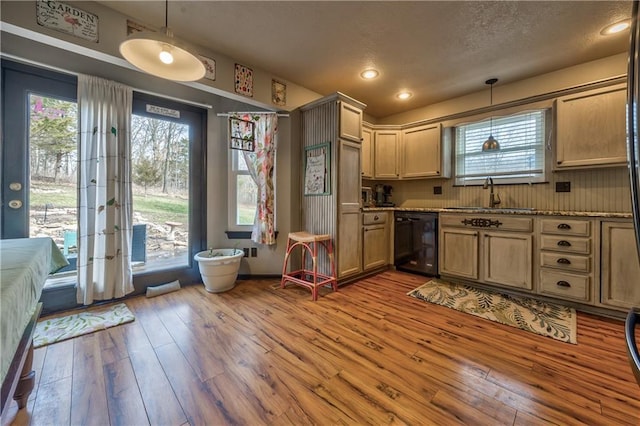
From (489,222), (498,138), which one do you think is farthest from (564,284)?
(498,138)

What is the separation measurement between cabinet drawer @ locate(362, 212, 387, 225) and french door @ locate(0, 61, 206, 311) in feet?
6.59

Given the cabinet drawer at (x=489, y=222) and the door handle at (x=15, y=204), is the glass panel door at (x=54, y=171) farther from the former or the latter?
the cabinet drawer at (x=489, y=222)

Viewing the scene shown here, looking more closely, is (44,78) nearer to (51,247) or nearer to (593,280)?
(51,247)

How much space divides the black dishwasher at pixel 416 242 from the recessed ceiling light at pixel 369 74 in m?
1.79

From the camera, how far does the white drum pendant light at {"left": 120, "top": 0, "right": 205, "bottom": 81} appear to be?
1.22 meters

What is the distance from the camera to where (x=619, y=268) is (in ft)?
6.99

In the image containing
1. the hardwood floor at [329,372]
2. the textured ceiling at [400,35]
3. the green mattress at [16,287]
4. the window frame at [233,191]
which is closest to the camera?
the green mattress at [16,287]

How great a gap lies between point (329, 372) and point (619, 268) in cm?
259

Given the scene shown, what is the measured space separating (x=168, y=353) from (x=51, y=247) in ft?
3.07

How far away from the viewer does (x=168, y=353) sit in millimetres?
1653

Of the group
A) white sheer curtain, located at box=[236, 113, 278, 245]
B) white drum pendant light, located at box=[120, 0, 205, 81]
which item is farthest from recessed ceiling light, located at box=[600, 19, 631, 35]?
white drum pendant light, located at box=[120, 0, 205, 81]

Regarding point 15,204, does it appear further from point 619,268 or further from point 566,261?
point 619,268

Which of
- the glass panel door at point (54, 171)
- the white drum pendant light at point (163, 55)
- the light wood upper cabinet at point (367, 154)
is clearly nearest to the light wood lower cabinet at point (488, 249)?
the light wood upper cabinet at point (367, 154)

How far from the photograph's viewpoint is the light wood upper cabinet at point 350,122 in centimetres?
290
